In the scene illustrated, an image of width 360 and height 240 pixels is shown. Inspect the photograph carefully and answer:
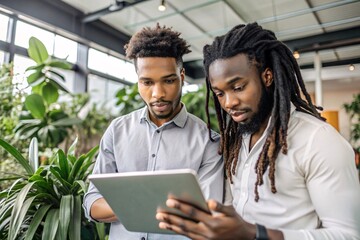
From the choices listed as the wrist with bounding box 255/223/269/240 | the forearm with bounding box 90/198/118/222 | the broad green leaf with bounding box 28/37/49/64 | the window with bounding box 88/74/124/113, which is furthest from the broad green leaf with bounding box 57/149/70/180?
the window with bounding box 88/74/124/113

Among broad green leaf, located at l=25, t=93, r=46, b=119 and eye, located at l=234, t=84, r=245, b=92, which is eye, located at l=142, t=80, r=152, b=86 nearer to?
eye, located at l=234, t=84, r=245, b=92

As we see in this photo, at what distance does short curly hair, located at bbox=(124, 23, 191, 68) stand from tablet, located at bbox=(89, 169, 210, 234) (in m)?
0.63

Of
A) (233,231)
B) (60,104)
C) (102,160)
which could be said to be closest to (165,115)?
(102,160)

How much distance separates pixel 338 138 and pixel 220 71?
0.41m

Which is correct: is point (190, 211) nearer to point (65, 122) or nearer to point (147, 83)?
point (147, 83)

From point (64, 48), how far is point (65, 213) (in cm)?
404

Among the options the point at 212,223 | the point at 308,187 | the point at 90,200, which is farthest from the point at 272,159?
the point at 90,200

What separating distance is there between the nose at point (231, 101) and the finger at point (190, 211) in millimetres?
403

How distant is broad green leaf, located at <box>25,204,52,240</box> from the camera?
1342mm

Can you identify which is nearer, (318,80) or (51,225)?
(51,225)

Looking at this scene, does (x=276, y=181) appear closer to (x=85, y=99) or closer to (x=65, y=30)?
(x=85, y=99)

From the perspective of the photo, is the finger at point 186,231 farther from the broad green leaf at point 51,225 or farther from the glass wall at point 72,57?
the glass wall at point 72,57

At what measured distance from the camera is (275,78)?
107 cm

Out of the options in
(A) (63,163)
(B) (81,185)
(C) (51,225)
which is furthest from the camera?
(A) (63,163)
